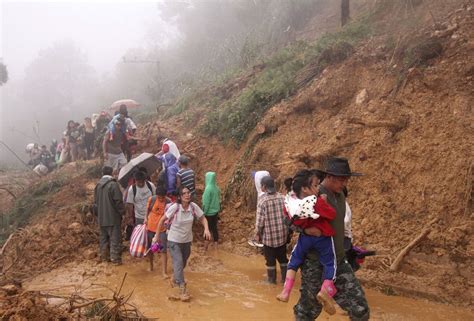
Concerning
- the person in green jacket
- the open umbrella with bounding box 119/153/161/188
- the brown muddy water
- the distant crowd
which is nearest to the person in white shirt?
the open umbrella with bounding box 119/153/161/188

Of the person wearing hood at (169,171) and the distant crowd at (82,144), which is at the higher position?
the distant crowd at (82,144)

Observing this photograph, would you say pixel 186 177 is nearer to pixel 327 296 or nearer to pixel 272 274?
pixel 272 274

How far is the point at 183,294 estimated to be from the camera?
6113mm

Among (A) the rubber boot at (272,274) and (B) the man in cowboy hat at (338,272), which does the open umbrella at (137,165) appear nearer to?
(A) the rubber boot at (272,274)

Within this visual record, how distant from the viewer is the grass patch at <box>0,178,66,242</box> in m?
9.71

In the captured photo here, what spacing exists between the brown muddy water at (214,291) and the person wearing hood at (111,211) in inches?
11.5

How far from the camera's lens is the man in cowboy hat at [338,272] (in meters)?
3.83

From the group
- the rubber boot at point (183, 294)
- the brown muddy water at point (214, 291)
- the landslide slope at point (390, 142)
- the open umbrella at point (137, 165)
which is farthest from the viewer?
the open umbrella at point (137, 165)

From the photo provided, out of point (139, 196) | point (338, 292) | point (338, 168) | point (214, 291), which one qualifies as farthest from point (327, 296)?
point (139, 196)

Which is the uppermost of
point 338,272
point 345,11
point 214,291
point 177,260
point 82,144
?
point 345,11

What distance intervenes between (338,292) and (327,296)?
0.31 m

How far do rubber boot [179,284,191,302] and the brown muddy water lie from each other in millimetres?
65

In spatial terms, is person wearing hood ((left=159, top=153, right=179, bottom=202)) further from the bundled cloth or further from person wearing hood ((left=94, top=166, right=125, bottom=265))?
the bundled cloth

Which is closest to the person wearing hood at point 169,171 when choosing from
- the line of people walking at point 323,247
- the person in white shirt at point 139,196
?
the person in white shirt at point 139,196
